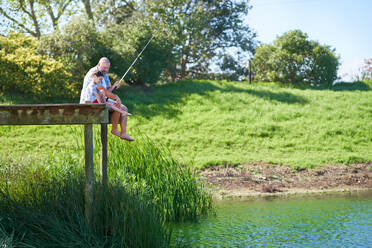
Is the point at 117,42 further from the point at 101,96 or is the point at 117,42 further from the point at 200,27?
the point at 101,96

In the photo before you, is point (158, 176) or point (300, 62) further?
point (300, 62)

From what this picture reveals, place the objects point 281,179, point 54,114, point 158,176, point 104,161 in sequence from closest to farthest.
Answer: point 54,114
point 104,161
point 158,176
point 281,179

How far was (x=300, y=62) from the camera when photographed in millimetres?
23469

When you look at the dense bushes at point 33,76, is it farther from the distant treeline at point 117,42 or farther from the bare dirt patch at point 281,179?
the bare dirt patch at point 281,179

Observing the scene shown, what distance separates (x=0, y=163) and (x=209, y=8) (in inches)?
850

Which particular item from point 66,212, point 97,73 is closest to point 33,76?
point 97,73

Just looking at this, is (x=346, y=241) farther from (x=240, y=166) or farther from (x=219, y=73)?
(x=219, y=73)

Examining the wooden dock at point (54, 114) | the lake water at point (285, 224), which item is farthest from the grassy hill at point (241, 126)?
the wooden dock at point (54, 114)

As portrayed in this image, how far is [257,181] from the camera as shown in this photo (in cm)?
1236

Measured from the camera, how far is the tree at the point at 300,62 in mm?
23578

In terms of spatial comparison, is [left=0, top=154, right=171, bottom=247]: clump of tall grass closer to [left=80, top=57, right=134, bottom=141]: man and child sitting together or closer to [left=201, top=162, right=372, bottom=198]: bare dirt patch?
[left=80, top=57, right=134, bottom=141]: man and child sitting together

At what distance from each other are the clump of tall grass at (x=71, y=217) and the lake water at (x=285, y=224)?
117cm

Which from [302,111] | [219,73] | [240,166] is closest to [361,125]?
[302,111]

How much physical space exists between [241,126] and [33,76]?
28.1 feet
